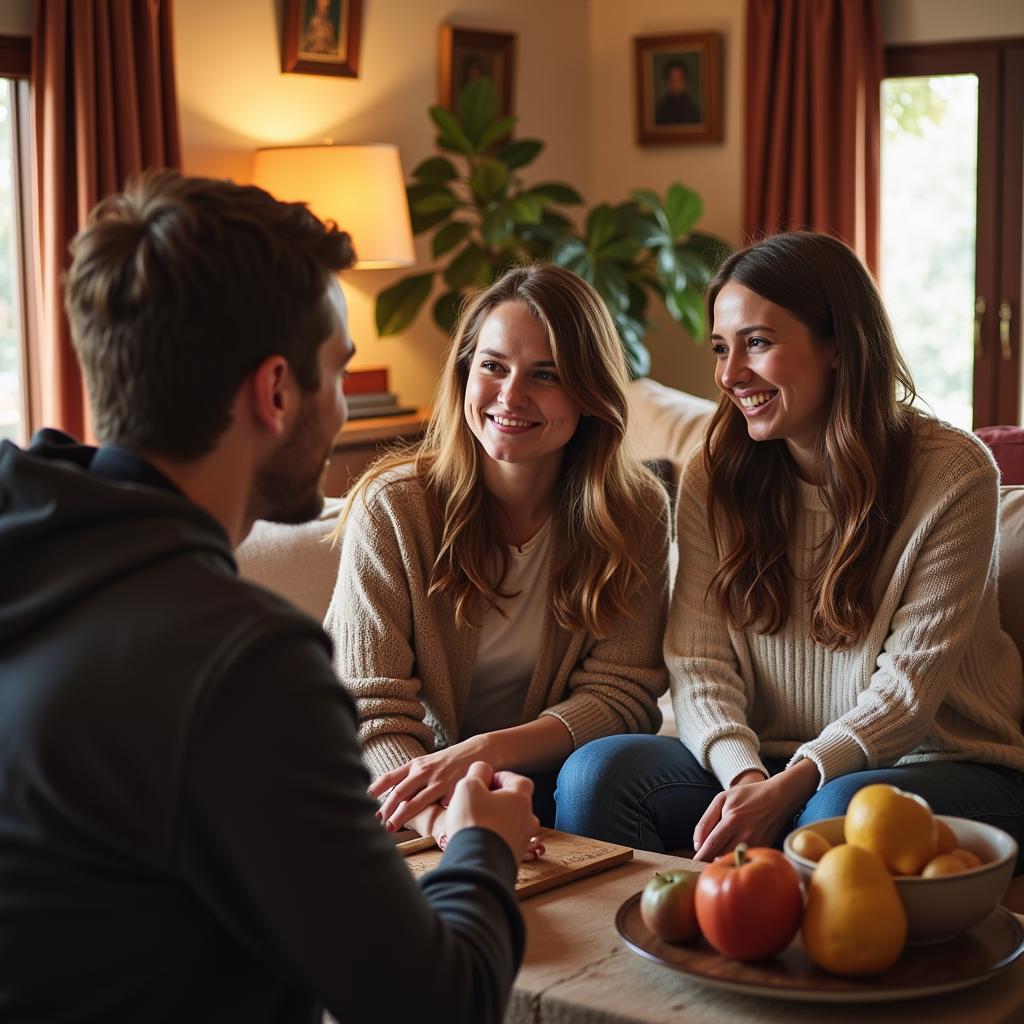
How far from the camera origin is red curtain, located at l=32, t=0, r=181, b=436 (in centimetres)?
386

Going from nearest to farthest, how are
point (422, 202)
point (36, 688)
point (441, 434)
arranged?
point (36, 688) < point (441, 434) < point (422, 202)

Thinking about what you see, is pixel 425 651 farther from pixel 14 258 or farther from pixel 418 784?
pixel 14 258

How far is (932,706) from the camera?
6.93ft

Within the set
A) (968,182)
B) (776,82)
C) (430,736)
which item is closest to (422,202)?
(776,82)

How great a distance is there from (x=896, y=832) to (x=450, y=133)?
4038mm

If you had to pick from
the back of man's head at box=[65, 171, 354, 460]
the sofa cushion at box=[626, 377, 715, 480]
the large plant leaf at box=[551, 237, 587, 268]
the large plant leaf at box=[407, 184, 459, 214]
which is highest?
the large plant leaf at box=[407, 184, 459, 214]

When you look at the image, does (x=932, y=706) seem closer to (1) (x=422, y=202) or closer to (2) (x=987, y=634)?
(2) (x=987, y=634)

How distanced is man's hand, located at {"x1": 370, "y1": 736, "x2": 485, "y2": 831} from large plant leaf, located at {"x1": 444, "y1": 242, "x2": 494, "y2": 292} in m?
3.05

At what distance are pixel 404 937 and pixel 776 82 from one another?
487 centimetres

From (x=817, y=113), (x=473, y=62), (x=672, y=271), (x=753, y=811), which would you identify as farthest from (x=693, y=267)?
(x=753, y=811)

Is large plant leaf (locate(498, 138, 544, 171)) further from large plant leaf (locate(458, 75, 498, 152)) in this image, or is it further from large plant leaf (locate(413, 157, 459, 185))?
large plant leaf (locate(413, 157, 459, 185))

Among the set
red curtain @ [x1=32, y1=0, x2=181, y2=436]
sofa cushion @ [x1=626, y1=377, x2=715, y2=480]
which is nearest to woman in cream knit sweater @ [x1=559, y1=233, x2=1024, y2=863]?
sofa cushion @ [x1=626, y1=377, x2=715, y2=480]

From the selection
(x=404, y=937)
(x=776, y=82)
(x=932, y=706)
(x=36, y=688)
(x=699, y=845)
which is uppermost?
(x=776, y=82)

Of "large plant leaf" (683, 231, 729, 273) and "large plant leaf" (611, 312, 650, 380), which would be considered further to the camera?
"large plant leaf" (683, 231, 729, 273)
